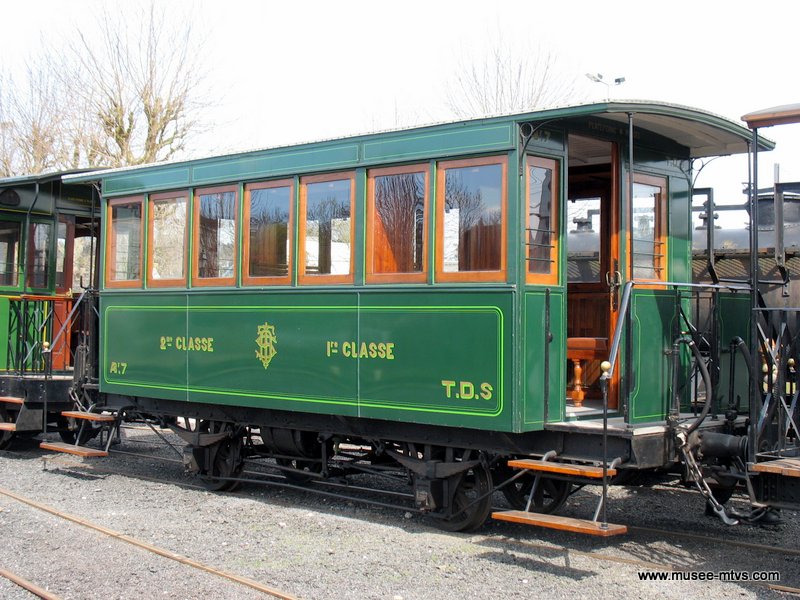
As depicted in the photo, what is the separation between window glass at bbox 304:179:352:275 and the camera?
789 cm

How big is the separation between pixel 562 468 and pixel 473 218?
1988mm

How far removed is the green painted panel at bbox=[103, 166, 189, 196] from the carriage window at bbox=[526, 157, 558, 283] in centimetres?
A: 398

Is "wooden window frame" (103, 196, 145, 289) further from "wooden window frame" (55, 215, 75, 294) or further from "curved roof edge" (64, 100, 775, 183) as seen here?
"wooden window frame" (55, 215, 75, 294)

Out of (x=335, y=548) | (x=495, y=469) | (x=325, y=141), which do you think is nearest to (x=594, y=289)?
→ (x=495, y=469)

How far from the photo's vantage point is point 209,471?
372 inches

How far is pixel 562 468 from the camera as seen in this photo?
252 inches

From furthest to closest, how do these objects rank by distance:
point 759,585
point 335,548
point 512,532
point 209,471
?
point 209,471 → point 512,532 → point 335,548 → point 759,585

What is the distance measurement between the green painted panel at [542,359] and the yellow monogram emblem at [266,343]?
260 centimetres

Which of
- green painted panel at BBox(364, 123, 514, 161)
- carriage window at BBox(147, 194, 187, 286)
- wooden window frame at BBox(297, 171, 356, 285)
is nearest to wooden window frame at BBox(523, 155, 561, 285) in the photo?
green painted panel at BBox(364, 123, 514, 161)

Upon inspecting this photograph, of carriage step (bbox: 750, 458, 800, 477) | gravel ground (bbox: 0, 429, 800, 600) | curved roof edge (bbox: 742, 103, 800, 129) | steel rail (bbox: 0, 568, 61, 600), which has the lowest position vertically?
steel rail (bbox: 0, 568, 61, 600)

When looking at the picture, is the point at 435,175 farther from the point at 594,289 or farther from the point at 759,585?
the point at 759,585

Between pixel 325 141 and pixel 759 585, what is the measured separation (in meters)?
4.86

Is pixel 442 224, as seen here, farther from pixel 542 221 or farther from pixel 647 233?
pixel 647 233

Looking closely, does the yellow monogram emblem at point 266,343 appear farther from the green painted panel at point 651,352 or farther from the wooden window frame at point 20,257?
the wooden window frame at point 20,257
